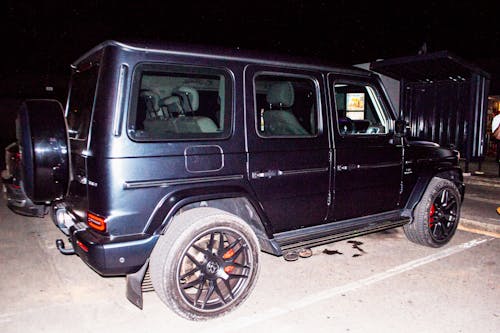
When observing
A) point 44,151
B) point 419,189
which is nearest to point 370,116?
point 419,189

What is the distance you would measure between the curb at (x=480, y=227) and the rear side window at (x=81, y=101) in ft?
17.7

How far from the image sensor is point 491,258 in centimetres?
457

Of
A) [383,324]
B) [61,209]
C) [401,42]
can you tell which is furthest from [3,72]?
[383,324]

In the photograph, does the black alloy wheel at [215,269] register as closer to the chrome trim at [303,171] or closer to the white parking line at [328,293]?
the white parking line at [328,293]

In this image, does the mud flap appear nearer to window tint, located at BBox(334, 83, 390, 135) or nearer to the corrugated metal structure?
window tint, located at BBox(334, 83, 390, 135)

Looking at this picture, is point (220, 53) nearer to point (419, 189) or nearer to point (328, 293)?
point (328, 293)

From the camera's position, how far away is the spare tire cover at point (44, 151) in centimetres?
299

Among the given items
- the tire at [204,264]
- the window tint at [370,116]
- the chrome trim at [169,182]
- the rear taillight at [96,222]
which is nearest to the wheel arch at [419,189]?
the window tint at [370,116]

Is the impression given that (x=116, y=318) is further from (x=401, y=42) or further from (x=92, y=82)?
(x=401, y=42)

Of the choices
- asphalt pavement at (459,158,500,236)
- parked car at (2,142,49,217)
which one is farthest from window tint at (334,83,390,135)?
parked car at (2,142,49,217)

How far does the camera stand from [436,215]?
15.6 feet

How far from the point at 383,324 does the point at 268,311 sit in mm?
913

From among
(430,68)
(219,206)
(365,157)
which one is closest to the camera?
(219,206)

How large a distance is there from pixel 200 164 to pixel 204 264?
0.79 meters
